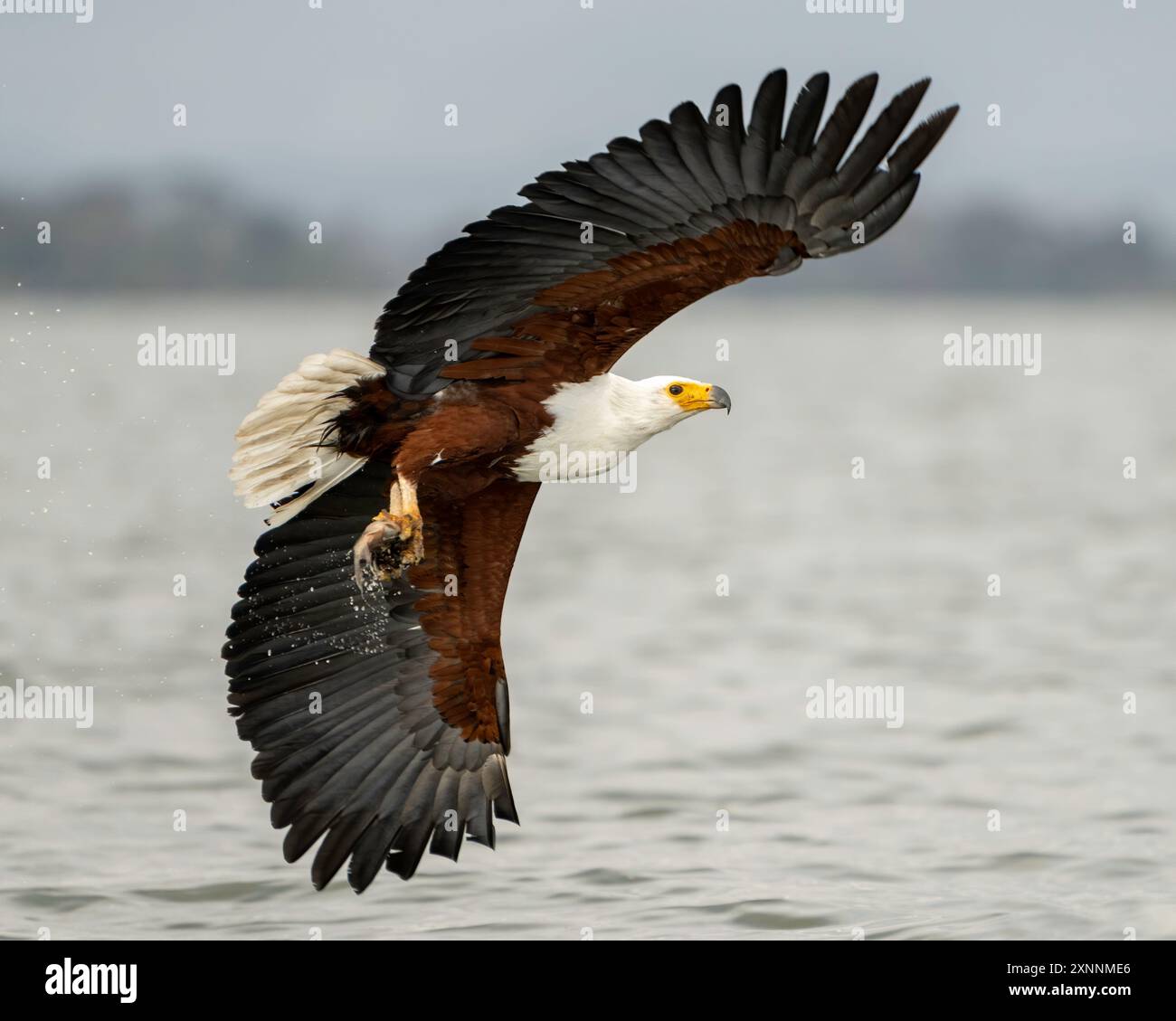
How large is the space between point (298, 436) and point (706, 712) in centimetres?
584

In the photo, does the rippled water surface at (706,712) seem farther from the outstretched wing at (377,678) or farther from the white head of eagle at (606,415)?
the white head of eagle at (606,415)

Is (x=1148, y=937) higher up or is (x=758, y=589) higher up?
(x=758, y=589)

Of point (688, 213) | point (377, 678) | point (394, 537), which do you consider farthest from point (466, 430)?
point (377, 678)

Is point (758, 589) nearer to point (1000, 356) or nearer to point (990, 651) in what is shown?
point (990, 651)

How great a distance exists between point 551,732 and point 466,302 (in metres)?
5.32

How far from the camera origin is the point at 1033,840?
9.13 meters

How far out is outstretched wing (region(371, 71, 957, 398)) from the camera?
20.7 ft

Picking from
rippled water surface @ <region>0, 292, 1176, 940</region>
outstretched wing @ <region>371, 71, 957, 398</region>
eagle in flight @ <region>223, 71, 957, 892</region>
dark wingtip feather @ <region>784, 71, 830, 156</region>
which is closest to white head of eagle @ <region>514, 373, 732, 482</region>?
eagle in flight @ <region>223, 71, 957, 892</region>

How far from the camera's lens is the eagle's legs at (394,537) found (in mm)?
6555

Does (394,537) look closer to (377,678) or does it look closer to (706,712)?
(377,678)

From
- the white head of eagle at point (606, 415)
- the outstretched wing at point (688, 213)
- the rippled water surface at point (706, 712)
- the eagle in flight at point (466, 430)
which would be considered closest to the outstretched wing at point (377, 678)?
the eagle in flight at point (466, 430)

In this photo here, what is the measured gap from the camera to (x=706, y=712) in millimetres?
12336

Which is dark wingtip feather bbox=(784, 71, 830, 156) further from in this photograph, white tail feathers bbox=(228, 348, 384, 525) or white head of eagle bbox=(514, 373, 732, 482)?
white tail feathers bbox=(228, 348, 384, 525)
